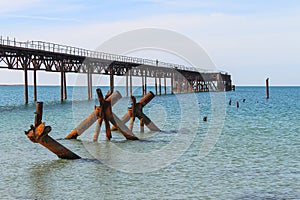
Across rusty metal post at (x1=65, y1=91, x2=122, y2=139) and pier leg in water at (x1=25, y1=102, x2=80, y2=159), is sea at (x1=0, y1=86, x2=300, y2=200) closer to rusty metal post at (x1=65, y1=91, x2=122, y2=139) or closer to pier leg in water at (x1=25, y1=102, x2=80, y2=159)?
rusty metal post at (x1=65, y1=91, x2=122, y2=139)

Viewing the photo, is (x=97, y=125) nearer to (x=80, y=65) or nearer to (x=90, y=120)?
(x=90, y=120)

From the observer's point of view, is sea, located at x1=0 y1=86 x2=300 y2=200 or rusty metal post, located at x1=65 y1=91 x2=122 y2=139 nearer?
sea, located at x1=0 y1=86 x2=300 y2=200

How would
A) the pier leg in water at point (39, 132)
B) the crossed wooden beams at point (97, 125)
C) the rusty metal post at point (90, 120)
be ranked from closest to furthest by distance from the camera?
the pier leg in water at point (39, 132) < the crossed wooden beams at point (97, 125) < the rusty metal post at point (90, 120)

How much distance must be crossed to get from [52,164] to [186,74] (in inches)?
3869

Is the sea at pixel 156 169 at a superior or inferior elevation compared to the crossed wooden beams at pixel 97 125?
inferior

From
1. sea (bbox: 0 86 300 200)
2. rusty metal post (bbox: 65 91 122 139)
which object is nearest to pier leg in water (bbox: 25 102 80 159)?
sea (bbox: 0 86 300 200)

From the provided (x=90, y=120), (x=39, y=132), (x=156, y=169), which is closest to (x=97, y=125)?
(x=90, y=120)

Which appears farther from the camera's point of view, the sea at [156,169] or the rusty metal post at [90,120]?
the rusty metal post at [90,120]

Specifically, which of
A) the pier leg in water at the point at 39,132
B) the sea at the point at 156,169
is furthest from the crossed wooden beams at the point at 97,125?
the sea at the point at 156,169

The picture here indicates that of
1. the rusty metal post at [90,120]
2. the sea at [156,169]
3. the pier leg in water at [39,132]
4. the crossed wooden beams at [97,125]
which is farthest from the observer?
the rusty metal post at [90,120]

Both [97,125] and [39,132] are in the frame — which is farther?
[97,125]

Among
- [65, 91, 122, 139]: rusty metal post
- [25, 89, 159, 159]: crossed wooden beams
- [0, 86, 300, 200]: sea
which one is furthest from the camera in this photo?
[65, 91, 122, 139]: rusty metal post

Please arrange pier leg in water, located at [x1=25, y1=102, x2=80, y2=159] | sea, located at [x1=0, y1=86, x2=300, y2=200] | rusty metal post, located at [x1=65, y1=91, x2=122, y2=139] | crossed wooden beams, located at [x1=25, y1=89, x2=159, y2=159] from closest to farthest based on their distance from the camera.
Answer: sea, located at [x1=0, y1=86, x2=300, y2=200], pier leg in water, located at [x1=25, y1=102, x2=80, y2=159], crossed wooden beams, located at [x1=25, y1=89, x2=159, y2=159], rusty metal post, located at [x1=65, y1=91, x2=122, y2=139]

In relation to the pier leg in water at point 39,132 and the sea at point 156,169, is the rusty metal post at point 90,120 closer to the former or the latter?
the sea at point 156,169
